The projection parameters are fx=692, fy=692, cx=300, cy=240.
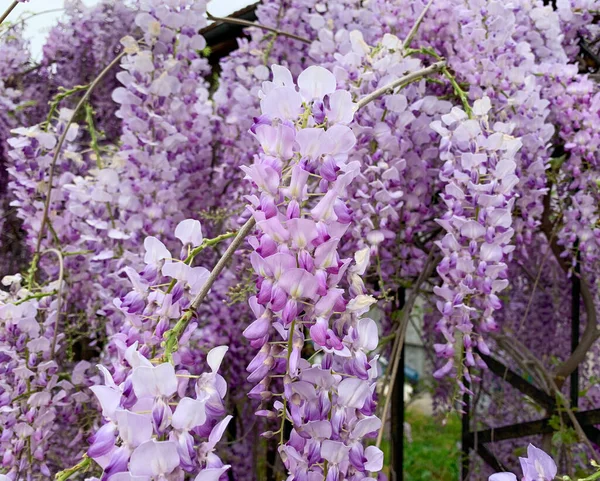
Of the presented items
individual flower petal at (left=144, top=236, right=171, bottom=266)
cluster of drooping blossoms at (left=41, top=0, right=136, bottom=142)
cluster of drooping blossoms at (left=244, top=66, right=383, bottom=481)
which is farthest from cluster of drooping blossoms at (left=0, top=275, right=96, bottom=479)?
cluster of drooping blossoms at (left=41, top=0, right=136, bottom=142)

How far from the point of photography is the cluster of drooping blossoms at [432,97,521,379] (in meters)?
1.18

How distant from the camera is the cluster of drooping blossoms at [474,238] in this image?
118 cm

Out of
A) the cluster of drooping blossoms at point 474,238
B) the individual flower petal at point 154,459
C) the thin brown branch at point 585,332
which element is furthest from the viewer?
the thin brown branch at point 585,332

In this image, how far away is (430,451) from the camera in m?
5.31

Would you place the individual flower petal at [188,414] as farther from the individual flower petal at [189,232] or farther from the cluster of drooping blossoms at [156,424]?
the individual flower petal at [189,232]

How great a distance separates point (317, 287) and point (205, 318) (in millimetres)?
1503

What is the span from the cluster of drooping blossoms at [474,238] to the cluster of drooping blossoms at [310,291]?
17.5 inches

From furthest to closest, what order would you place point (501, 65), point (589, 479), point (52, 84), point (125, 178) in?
point (52, 84), point (125, 178), point (501, 65), point (589, 479)

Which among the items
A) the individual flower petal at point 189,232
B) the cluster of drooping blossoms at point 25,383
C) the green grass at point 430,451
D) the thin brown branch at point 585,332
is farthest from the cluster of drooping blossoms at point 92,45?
the green grass at point 430,451

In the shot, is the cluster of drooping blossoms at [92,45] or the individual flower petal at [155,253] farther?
the cluster of drooping blossoms at [92,45]

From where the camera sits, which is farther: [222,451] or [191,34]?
[222,451]

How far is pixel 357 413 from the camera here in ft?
2.59

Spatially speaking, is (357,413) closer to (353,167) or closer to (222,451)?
(353,167)

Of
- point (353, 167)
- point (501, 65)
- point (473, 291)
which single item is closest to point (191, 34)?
point (501, 65)
